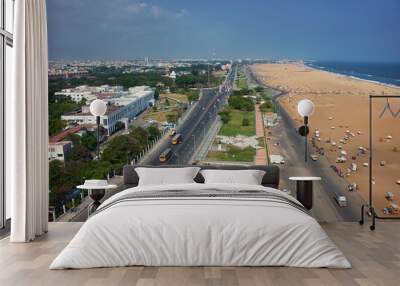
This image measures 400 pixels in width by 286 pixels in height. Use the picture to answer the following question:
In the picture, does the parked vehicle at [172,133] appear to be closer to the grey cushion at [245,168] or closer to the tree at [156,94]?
the tree at [156,94]

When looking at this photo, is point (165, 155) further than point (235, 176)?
Yes

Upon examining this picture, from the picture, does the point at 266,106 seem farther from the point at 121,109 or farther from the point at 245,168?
the point at 121,109

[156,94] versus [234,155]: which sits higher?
[156,94]

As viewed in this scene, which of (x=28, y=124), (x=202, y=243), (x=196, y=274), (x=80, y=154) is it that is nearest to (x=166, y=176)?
(x=80, y=154)

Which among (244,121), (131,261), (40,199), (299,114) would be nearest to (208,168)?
(244,121)

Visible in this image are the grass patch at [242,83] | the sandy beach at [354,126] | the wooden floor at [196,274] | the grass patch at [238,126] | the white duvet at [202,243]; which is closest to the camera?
the wooden floor at [196,274]

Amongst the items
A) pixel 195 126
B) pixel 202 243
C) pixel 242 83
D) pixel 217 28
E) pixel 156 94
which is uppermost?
pixel 217 28

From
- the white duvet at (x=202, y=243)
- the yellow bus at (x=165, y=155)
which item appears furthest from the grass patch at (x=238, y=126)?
the white duvet at (x=202, y=243)

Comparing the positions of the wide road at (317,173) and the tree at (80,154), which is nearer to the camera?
the wide road at (317,173)
